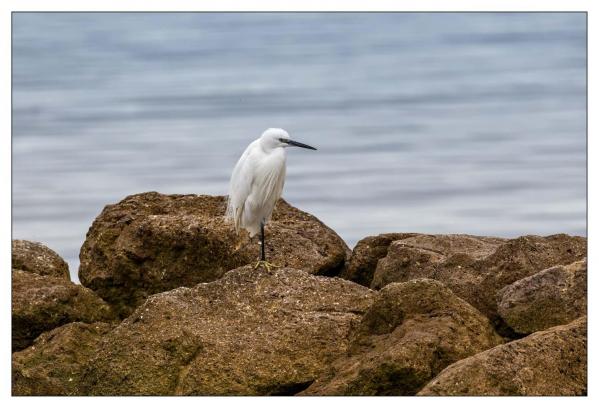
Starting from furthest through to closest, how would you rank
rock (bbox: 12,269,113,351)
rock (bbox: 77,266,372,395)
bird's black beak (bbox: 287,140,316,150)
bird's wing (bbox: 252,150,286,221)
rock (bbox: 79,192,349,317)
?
bird's wing (bbox: 252,150,286,221), bird's black beak (bbox: 287,140,316,150), rock (bbox: 79,192,349,317), rock (bbox: 12,269,113,351), rock (bbox: 77,266,372,395)

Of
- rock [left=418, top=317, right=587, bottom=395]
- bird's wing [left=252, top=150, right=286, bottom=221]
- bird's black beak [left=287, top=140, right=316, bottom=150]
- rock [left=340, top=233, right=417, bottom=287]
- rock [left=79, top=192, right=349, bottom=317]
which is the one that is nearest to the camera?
rock [left=418, top=317, right=587, bottom=395]

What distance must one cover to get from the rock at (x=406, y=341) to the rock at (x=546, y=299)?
0.22 metres

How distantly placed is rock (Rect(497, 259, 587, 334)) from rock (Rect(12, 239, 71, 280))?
8.72 ft

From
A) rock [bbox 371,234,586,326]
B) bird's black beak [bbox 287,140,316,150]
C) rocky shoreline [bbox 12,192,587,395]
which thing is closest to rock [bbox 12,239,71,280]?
rocky shoreline [bbox 12,192,587,395]

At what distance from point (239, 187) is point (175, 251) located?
0.71m

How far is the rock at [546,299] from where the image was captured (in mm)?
5754

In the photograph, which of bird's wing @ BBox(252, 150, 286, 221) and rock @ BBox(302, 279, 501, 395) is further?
bird's wing @ BBox(252, 150, 286, 221)

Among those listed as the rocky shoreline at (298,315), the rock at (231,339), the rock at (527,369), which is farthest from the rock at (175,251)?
the rock at (527,369)

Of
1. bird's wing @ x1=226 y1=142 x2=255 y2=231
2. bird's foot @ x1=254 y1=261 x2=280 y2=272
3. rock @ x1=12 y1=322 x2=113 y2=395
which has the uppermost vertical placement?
bird's wing @ x1=226 y1=142 x2=255 y2=231

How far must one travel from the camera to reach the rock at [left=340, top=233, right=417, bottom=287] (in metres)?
7.16

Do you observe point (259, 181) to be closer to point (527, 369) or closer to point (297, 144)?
point (297, 144)

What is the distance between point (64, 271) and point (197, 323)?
1612mm

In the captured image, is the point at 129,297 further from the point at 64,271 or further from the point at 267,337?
the point at 267,337

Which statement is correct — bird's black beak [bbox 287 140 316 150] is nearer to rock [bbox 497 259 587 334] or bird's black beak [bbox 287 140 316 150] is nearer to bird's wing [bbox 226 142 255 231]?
bird's wing [bbox 226 142 255 231]
